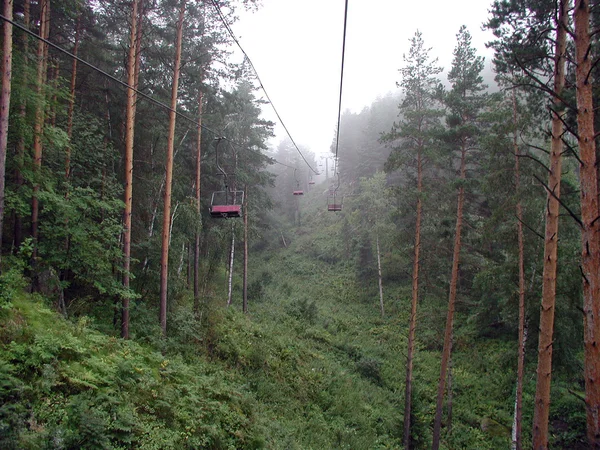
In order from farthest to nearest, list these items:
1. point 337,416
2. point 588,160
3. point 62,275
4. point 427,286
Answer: point 427,286, point 337,416, point 62,275, point 588,160

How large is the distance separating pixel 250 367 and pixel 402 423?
6.35m

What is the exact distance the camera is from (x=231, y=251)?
20.6 metres

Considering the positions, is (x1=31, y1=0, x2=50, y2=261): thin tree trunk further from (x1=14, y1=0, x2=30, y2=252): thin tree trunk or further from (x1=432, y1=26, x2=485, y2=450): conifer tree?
(x1=432, y1=26, x2=485, y2=450): conifer tree

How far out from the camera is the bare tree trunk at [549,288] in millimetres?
5234

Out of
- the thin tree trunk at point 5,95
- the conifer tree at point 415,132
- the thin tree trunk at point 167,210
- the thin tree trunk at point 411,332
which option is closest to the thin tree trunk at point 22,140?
the thin tree trunk at point 5,95

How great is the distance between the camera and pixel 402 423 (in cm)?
1251

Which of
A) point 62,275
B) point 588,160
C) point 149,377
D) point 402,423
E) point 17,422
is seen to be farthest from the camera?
point 402,423

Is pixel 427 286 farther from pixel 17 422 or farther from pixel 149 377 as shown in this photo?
pixel 17 422

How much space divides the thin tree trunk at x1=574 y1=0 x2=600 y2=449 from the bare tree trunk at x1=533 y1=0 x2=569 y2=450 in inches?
34.4

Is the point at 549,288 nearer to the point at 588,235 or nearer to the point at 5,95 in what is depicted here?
the point at 588,235

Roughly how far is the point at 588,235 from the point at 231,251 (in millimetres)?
18417

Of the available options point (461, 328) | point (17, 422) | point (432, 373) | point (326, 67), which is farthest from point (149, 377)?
point (461, 328)

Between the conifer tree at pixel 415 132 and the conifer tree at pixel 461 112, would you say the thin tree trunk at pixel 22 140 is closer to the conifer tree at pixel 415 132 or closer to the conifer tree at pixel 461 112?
the conifer tree at pixel 415 132

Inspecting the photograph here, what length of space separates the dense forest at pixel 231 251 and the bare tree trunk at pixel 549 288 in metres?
0.04
